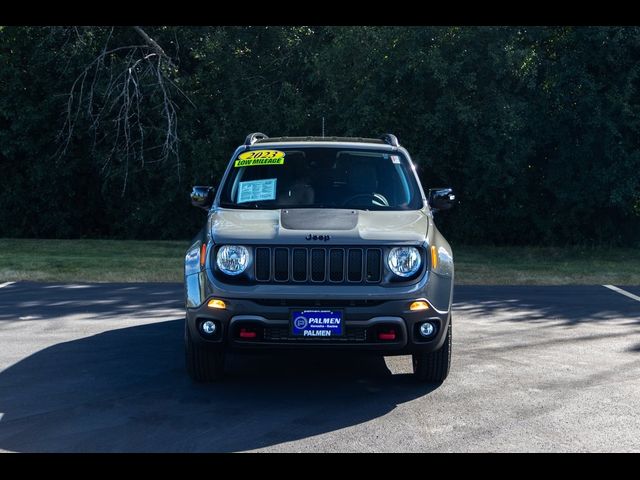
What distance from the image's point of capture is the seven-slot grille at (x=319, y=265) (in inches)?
292

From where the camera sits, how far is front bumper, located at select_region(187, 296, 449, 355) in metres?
7.27

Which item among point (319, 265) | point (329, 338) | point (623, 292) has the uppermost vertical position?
point (319, 265)

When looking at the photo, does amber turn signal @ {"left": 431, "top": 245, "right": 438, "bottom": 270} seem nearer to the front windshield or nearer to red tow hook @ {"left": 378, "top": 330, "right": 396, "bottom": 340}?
red tow hook @ {"left": 378, "top": 330, "right": 396, "bottom": 340}

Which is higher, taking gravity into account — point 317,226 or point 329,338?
point 317,226

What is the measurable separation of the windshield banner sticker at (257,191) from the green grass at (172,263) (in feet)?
23.6

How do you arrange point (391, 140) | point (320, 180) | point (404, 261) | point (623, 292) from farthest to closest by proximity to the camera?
point (623, 292)
point (391, 140)
point (320, 180)
point (404, 261)

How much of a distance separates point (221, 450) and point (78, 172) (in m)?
20.4

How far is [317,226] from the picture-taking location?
771 cm

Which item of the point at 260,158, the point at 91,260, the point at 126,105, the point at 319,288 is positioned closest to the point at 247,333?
the point at 319,288

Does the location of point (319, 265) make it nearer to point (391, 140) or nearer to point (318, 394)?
point (318, 394)

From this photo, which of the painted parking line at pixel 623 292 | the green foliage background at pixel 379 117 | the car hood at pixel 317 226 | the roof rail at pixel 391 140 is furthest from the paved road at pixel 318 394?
the green foliage background at pixel 379 117

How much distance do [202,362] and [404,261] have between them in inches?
68.3

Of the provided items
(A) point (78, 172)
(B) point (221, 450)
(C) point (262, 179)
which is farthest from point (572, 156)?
(B) point (221, 450)

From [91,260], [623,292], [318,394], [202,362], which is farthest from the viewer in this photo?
[91,260]
